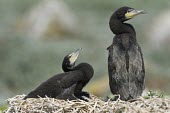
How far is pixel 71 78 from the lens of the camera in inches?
538

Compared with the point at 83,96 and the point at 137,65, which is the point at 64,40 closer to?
the point at 137,65

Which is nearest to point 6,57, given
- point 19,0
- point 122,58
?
point 19,0

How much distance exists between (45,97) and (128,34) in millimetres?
2137

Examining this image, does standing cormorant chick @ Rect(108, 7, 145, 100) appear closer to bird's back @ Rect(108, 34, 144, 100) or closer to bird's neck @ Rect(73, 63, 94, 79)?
bird's back @ Rect(108, 34, 144, 100)

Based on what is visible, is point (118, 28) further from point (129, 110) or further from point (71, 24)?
point (71, 24)

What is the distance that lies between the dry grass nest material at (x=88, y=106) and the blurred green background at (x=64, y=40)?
574 inches

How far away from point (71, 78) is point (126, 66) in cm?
93

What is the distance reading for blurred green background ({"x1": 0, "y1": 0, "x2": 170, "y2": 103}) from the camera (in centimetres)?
3338

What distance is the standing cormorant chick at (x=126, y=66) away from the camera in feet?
45.1

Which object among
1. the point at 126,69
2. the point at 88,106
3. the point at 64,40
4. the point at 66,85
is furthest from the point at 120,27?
the point at 64,40

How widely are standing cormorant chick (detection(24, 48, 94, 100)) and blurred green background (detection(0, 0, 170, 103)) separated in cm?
1335

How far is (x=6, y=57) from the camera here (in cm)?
3631

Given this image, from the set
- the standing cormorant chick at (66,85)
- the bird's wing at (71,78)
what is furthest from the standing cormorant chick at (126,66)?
the bird's wing at (71,78)

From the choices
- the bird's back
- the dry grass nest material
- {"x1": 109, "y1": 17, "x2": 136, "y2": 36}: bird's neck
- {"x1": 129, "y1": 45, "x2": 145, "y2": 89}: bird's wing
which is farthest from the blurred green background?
the dry grass nest material
